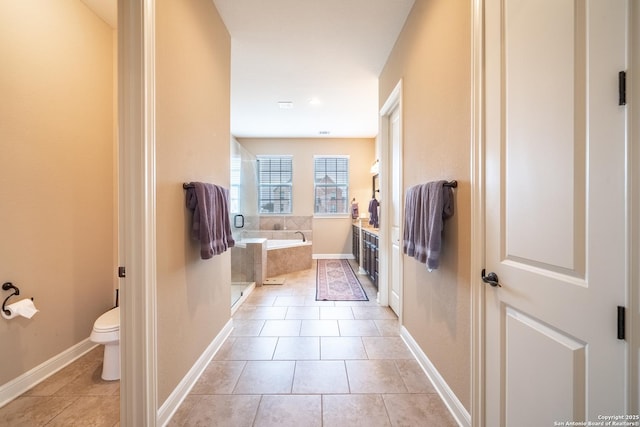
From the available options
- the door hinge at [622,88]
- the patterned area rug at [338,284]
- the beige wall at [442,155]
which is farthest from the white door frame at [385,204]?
the door hinge at [622,88]

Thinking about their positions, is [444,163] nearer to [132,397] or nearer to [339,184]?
[132,397]

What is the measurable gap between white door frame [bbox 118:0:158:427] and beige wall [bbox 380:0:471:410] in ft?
5.42

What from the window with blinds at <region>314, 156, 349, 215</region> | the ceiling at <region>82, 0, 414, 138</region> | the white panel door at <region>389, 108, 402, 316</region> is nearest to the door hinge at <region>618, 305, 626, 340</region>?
the white panel door at <region>389, 108, 402, 316</region>

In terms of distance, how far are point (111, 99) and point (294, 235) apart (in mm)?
4269

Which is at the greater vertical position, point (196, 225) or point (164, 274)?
point (196, 225)

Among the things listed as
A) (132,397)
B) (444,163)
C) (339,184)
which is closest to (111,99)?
(132,397)

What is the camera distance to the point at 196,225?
172cm

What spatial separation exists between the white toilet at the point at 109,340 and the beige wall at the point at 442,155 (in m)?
2.19

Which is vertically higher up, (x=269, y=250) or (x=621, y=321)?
(x=621, y=321)

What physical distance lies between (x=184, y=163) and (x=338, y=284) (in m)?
3.07

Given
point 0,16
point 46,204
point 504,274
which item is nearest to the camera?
point 504,274

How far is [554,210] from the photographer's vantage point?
880mm

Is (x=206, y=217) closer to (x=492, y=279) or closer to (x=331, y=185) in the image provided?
(x=492, y=279)

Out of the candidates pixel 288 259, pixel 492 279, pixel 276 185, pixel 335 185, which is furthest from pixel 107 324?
pixel 335 185
